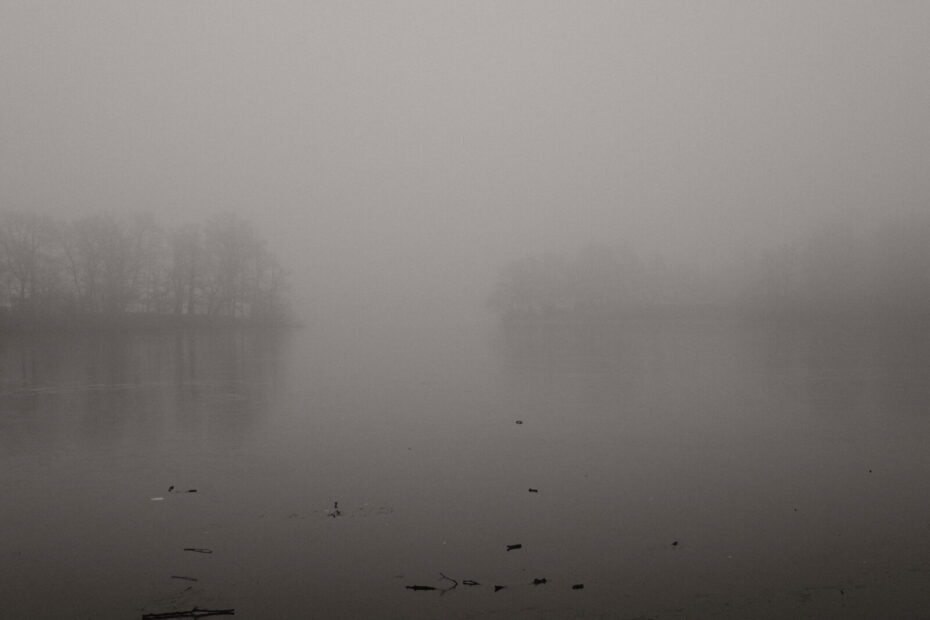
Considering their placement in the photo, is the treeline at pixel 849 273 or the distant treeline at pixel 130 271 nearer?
the distant treeline at pixel 130 271

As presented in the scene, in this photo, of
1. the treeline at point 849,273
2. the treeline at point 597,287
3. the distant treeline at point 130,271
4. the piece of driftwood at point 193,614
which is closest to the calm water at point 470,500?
the piece of driftwood at point 193,614

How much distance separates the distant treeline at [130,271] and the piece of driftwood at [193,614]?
6510 cm

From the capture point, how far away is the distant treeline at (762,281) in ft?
289

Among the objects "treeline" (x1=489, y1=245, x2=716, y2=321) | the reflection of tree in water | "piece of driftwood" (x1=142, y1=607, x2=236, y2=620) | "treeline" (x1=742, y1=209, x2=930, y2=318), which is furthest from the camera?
"treeline" (x1=489, y1=245, x2=716, y2=321)

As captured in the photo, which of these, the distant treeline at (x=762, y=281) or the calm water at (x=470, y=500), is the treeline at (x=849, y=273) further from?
the calm water at (x=470, y=500)

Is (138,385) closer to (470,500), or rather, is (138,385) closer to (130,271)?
(470,500)

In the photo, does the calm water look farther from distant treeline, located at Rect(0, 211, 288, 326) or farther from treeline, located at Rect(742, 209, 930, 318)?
treeline, located at Rect(742, 209, 930, 318)

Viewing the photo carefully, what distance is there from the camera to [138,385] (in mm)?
26844

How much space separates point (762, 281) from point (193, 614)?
105773 mm

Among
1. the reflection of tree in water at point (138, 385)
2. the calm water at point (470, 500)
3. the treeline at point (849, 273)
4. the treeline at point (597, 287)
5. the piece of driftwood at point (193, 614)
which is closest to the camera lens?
the piece of driftwood at point (193, 614)

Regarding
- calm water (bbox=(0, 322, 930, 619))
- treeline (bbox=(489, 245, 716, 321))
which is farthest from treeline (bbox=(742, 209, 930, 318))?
calm water (bbox=(0, 322, 930, 619))

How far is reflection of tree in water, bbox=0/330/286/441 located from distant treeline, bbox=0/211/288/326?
48.3ft

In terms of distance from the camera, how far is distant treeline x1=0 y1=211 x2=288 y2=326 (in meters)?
61.4

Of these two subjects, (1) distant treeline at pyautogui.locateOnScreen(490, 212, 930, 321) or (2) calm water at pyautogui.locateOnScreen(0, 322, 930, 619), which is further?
(1) distant treeline at pyautogui.locateOnScreen(490, 212, 930, 321)
